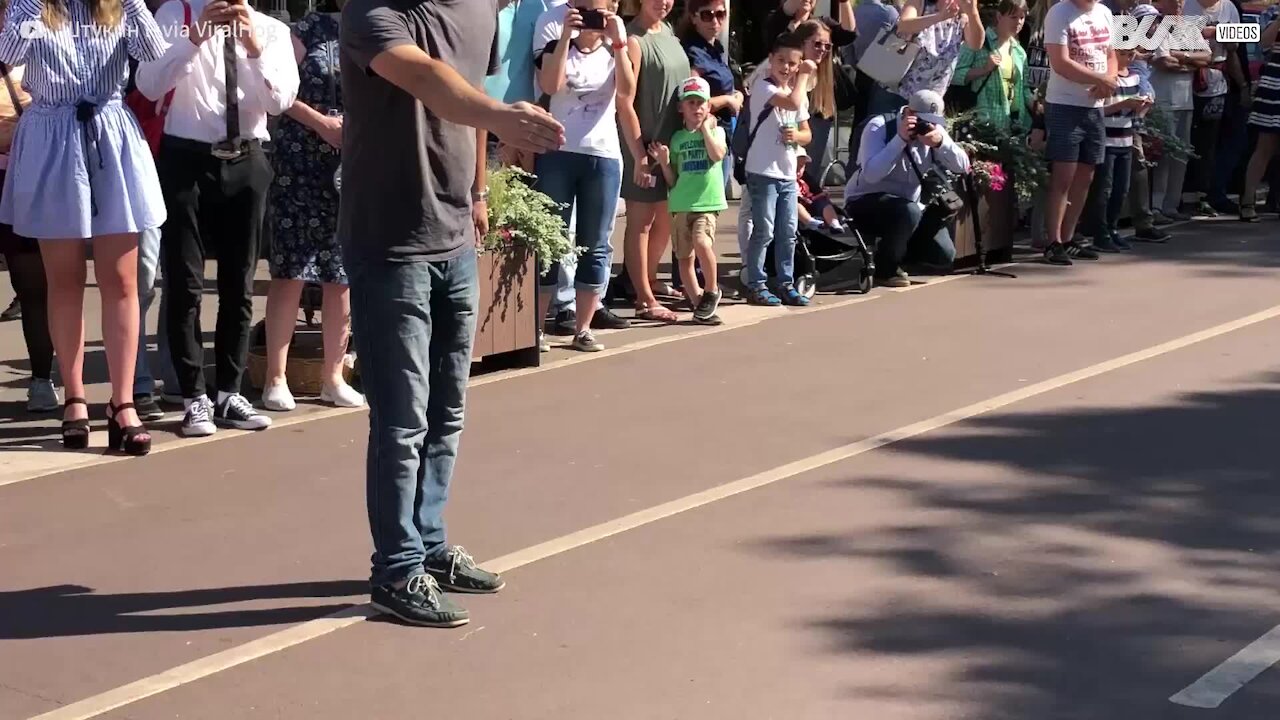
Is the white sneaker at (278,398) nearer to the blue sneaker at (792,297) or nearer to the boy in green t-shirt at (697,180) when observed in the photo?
the boy in green t-shirt at (697,180)

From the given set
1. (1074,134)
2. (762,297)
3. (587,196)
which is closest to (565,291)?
(587,196)

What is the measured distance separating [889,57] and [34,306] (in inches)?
248

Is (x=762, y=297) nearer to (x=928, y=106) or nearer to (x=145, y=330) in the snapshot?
(x=928, y=106)

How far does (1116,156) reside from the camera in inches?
540

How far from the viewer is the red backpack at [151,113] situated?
25.8ft

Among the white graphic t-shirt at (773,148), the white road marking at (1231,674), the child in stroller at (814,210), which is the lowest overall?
the white road marking at (1231,674)

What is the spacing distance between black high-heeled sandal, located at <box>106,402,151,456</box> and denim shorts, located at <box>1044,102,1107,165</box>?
7.65 meters

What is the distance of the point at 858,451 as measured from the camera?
25.0ft

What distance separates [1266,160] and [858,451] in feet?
30.9

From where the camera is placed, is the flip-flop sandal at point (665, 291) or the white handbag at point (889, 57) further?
the white handbag at point (889, 57)

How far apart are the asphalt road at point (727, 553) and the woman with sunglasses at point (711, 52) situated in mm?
2196

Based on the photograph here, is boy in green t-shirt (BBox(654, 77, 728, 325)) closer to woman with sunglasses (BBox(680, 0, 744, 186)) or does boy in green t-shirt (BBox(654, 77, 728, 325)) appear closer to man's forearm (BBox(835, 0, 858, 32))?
woman with sunglasses (BBox(680, 0, 744, 186))

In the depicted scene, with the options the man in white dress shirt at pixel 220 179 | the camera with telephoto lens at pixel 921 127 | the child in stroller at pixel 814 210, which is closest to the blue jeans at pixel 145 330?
the man in white dress shirt at pixel 220 179

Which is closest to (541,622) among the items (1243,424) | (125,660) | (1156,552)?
(125,660)
